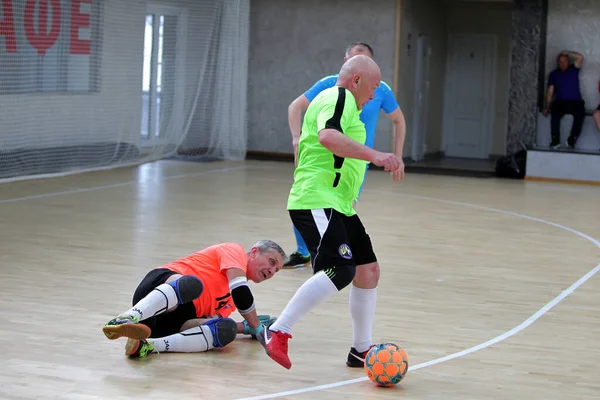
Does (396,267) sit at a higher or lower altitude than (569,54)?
lower

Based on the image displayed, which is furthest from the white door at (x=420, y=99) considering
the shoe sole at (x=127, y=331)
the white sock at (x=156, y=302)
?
the shoe sole at (x=127, y=331)

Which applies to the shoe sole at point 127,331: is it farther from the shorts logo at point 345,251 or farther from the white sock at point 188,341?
the shorts logo at point 345,251

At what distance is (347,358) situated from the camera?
15.5ft

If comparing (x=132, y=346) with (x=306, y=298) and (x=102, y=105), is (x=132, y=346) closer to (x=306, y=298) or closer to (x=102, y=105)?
(x=306, y=298)

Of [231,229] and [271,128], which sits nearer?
[231,229]

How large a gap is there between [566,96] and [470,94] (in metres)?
4.57

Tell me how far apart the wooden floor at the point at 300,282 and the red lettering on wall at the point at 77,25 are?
2295 millimetres

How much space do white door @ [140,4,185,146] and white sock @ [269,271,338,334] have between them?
440 inches

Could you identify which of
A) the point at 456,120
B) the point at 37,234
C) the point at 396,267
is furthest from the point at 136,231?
the point at 456,120

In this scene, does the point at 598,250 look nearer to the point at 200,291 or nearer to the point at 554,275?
the point at 554,275

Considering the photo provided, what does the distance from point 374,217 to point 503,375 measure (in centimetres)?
551

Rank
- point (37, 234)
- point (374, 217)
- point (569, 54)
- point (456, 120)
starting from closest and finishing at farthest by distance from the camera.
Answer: point (37, 234)
point (374, 217)
point (569, 54)
point (456, 120)

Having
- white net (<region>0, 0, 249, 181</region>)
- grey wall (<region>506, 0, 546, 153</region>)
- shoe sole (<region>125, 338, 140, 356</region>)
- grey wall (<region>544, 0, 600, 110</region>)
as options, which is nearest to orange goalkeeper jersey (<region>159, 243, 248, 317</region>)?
shoe sole (<region>125, 338, 140, 356</region>)

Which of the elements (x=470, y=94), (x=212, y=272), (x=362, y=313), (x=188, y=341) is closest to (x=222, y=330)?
(x=188, y=341)
